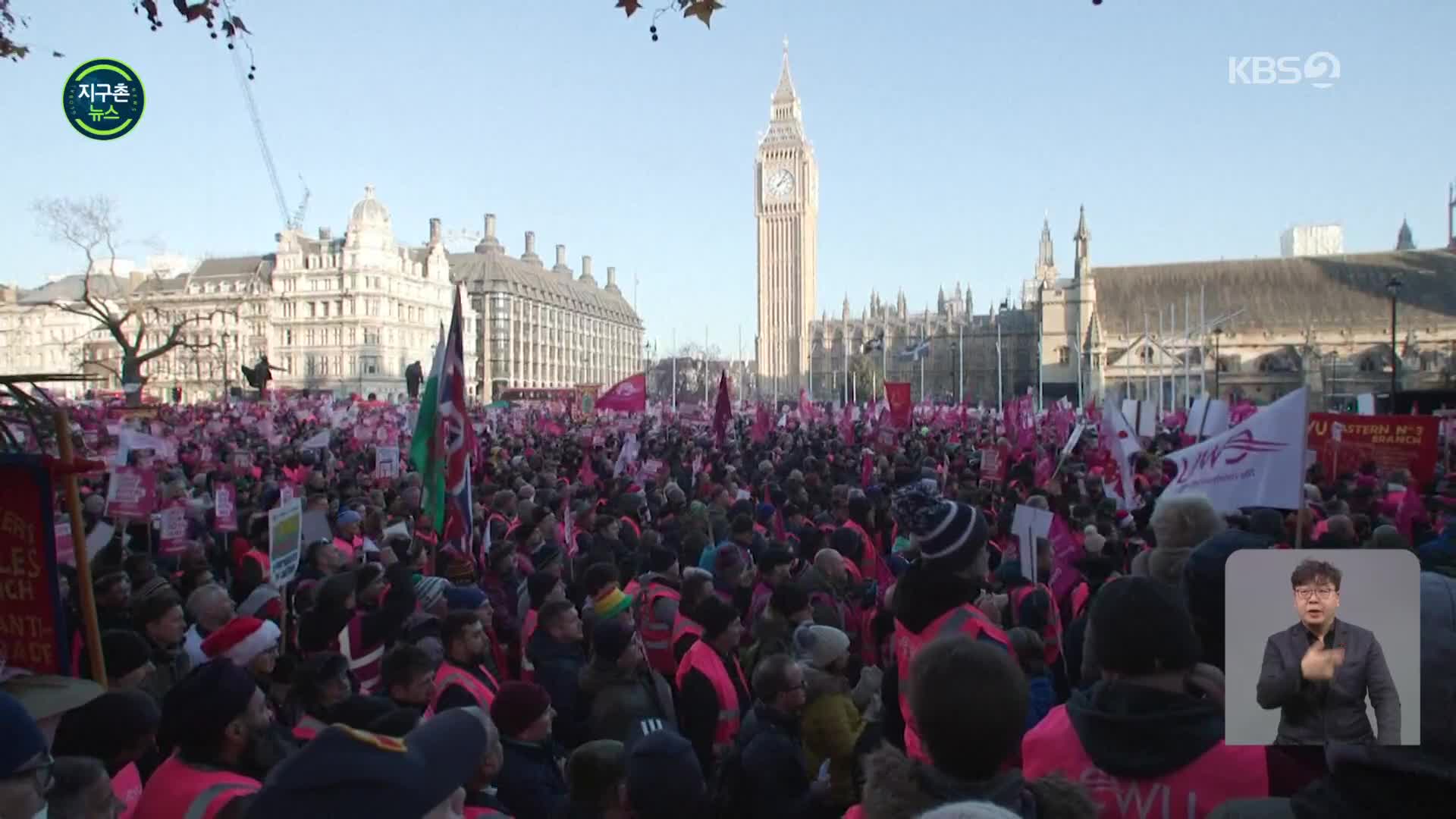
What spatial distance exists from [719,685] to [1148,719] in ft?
8.59

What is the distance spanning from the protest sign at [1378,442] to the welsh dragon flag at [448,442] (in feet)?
31.3

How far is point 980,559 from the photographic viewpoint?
3926 mm

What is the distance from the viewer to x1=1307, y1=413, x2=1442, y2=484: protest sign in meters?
12.8

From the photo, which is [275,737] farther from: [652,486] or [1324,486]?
[1324,486]

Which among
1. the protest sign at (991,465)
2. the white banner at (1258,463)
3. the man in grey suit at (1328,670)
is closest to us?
the man in grey suit at (1328,670)

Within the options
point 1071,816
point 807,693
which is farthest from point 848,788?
point 1071,816

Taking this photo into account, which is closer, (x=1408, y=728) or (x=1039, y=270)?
(x=1408, y=728)

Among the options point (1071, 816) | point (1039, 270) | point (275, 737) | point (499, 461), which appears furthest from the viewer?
point (1039, 270)

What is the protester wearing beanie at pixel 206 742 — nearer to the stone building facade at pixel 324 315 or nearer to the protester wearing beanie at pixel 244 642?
the protester wearing beanie at pixel 244 642

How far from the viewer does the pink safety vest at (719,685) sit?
185 inches

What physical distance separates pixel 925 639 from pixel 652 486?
9823 mm

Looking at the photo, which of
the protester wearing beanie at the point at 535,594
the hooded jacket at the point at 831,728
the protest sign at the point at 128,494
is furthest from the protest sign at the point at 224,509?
the hooded jacket at the point at 831,728

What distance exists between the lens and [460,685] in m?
4.53

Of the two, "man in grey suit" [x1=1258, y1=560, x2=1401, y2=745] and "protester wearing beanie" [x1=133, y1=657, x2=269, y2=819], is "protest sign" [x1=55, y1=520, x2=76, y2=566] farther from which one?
"man in grey suit" [x1=1258, y1=560, x2=1401, y2=745]
